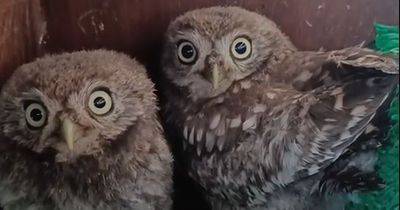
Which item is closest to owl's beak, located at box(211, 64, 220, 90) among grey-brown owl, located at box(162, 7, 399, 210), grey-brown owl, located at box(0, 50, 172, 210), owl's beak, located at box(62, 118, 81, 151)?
grey-brown owl, located at box(162, 7, 399, 210)

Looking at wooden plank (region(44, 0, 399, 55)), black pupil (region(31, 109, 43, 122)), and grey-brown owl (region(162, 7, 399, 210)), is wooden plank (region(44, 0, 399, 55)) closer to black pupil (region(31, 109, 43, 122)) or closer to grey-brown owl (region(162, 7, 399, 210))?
grey-brown owl (region(162, 7, 399, 210))

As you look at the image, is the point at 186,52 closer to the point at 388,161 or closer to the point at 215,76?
the point at 215,76

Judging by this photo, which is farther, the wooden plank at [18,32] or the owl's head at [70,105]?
the wooden plank at [18,32]

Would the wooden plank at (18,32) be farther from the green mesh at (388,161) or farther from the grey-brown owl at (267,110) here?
the green mesh at (388,161)

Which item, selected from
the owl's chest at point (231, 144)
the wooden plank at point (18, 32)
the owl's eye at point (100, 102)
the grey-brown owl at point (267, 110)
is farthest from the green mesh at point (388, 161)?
the wooden plank at point (18, 32)

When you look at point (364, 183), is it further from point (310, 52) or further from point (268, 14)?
point (268, 14)
